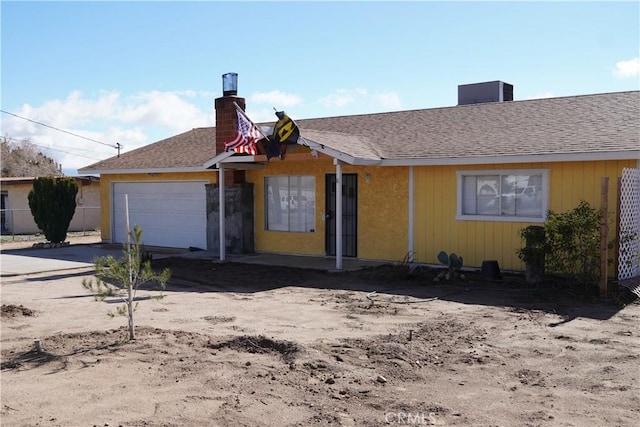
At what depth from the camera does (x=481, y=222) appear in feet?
45.0

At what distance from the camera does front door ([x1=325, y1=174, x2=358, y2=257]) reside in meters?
15.9

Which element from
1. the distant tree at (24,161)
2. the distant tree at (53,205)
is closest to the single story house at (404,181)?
the distant tree at (53,205)

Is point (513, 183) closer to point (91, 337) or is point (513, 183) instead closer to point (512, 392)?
point (512, 392)

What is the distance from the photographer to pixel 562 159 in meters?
12.2

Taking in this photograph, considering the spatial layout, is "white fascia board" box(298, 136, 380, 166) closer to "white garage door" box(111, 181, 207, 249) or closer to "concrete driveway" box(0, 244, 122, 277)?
"white garage door" box(111, 181, 207, 249)

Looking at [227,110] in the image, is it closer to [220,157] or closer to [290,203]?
[220,157]

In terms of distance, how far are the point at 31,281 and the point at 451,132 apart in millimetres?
10341

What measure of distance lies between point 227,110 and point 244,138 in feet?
10.3

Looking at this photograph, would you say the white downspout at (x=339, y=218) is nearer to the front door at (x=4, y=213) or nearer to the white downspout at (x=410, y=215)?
the white downspout at (x=410, y=215)

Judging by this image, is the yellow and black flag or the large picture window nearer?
the yellow and black flag

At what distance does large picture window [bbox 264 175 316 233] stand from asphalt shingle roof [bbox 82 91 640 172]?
1.59 meters

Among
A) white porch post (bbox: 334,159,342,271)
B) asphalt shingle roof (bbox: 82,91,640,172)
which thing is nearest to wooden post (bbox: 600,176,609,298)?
asphalt shingle roof (bbox: 82,91,640,172)

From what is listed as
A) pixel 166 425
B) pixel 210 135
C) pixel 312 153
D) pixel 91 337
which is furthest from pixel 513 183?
pixel 210 135

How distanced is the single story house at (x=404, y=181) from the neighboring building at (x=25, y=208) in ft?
32.7
